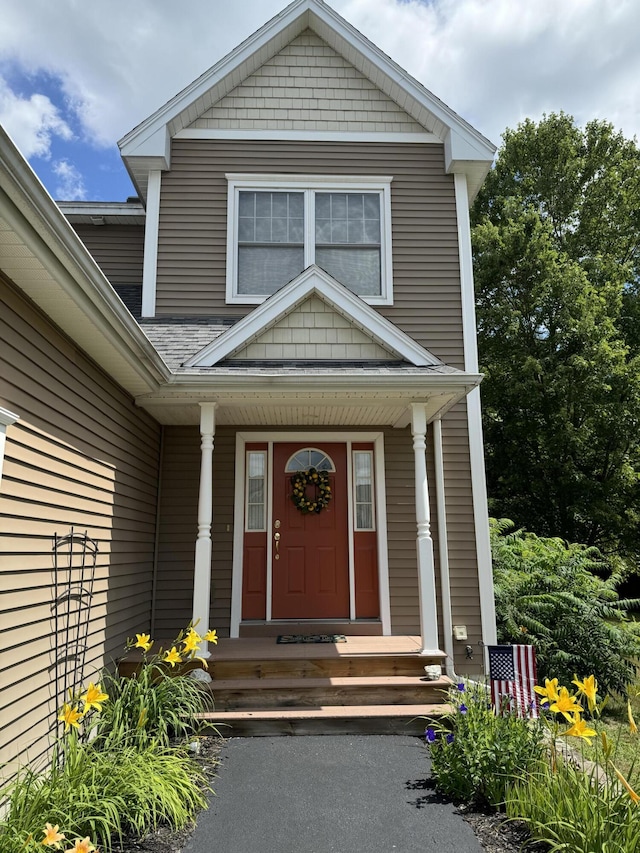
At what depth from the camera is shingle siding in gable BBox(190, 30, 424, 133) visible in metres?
7.25

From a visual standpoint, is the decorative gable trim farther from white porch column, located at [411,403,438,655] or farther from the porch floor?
the porch floor

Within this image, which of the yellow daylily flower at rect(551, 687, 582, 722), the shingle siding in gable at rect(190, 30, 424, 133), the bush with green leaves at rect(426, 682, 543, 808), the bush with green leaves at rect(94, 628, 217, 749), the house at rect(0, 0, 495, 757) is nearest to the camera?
the yellow daylily flower at rect(551, 687, 582, 722)

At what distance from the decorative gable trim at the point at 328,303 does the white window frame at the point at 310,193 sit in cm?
120

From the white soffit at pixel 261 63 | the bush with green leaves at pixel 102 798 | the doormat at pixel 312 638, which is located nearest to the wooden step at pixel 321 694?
the doormat at pixel 312 638

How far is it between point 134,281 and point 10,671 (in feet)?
18.2

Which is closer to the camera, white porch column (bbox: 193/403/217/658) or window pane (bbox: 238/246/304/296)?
white porch column (bbox: 193/403/217/658)

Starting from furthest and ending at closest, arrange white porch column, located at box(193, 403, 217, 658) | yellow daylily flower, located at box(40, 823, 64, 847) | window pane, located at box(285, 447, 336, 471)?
window pane, located at box(285, 447, 336, 471) → white porch column, located at box(193, 403, 217, 658) → yellow daylily flower, located at box(40, 823, 64, 847)

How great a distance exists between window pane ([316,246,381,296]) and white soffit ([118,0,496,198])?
1.50 metres

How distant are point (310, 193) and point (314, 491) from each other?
147 inches

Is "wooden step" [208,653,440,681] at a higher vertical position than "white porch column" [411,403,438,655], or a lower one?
lower

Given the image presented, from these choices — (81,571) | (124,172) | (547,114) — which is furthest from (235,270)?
(547,114)

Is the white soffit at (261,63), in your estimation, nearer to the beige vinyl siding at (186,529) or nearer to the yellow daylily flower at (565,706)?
the beige vinyl siding at (186,529)

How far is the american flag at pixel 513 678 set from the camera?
391 cm

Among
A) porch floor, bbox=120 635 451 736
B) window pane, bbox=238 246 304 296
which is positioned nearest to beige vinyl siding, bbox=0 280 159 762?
porch floor, bbox=120 635 451 736
